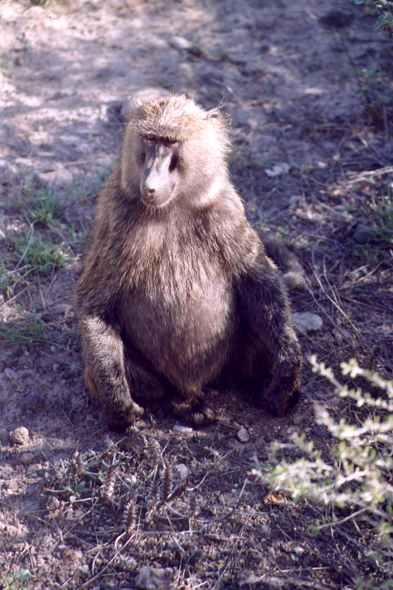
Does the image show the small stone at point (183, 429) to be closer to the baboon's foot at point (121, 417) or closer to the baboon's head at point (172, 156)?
the baboon's foot at point (121, 417)

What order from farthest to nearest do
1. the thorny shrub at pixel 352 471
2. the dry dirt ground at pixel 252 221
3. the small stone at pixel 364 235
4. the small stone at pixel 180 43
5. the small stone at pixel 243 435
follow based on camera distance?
the small stone at pixel 180 43 < the small stone at pixel 364 235 < the small stone at pixel 243 435 < the dry dirt ground at pixel 252 221 < the thorny shrub at pixel 352 471

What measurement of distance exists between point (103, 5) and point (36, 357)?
14.2 feet

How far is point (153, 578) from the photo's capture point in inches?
99.3

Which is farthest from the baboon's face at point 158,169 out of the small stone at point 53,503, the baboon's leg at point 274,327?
the small stone at point 53,503

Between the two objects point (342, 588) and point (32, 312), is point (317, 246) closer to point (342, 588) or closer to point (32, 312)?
point (32, 312)

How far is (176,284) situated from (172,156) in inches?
24.7

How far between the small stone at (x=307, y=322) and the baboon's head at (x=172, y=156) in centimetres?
109

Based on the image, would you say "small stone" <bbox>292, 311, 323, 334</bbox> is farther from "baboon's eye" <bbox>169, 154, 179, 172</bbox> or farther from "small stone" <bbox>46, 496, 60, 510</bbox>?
"small stone" <bbox>46, 496, 60, 510</bbox>

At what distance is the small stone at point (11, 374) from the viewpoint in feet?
11.5

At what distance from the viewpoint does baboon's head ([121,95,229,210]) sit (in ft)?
9.54

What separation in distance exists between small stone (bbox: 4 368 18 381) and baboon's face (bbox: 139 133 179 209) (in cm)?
133

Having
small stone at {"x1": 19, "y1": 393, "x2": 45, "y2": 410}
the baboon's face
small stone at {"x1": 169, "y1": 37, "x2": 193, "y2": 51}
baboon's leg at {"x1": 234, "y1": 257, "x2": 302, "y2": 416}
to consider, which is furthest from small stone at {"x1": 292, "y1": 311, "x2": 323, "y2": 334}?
small stone at {"x1": 169, "y1": 37, "x2": 193, "y2": 51}

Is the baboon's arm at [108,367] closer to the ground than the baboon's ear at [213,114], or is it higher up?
closer to the ground

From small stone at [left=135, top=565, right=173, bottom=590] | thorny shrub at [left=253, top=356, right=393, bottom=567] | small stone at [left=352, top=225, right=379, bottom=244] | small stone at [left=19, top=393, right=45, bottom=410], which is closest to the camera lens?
thorny shrub at [left=253, top=356, right=393, bottom=567]
